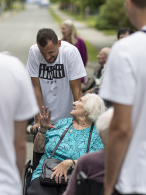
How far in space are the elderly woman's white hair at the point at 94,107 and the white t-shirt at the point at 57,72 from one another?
1.87 feet

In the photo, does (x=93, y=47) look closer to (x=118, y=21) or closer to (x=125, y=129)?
(x=118, y=21)

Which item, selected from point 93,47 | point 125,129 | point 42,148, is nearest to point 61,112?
point 42,148

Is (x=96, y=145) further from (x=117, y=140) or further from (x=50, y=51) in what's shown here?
(x=117, y=140)

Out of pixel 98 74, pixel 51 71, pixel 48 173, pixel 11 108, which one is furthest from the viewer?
pixel 98 74

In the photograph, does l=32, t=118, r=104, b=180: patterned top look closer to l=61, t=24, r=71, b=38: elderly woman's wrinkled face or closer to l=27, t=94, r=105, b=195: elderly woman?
l=27, t=94, r=105, b=195: elderly woman

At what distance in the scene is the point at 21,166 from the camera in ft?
5.61

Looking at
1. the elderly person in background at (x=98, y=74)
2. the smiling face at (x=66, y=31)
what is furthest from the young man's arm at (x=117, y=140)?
the smiling face at (x=66, y=31)

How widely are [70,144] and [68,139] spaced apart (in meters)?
0.07

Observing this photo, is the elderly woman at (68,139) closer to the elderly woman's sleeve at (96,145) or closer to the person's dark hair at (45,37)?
the elderly woman's sleeve at (96,145)

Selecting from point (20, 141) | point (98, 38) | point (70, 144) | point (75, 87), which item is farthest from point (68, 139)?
point (98, 38)

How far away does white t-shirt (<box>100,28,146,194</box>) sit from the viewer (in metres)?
1.45

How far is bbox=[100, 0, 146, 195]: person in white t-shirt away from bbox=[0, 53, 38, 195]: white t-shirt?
1.27 feet

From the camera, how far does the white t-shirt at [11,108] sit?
56.5 inches

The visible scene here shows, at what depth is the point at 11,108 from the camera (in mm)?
1461
